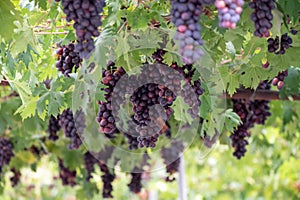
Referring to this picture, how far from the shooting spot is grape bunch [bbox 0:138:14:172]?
4.09 metres

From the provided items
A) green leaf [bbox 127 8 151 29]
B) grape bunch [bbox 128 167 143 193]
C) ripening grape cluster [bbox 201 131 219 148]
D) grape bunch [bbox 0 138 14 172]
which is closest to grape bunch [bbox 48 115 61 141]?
grape bunch [bbox 0 138 14 172]

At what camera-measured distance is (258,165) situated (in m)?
6.23

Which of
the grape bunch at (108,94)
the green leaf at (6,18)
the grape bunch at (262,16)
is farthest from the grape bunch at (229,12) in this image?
the grape bunch at (108,94)

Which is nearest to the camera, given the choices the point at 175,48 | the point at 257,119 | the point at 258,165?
the point at 175,48

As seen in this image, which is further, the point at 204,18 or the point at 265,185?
the point at 265,185

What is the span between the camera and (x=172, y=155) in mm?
4211

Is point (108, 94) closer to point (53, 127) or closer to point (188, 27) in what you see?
point (188, 27)

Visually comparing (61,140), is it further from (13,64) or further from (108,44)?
(108,44)

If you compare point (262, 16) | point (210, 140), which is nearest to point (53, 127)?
point (210, 140)

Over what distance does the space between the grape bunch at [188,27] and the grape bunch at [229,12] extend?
7 cm

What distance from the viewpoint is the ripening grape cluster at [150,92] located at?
86.8 inches

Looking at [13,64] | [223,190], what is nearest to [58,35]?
[13,64]

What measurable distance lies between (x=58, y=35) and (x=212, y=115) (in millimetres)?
730

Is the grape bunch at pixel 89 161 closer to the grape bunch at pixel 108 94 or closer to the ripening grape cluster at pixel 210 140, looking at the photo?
the ripening grape cluster at pixel 210 140
